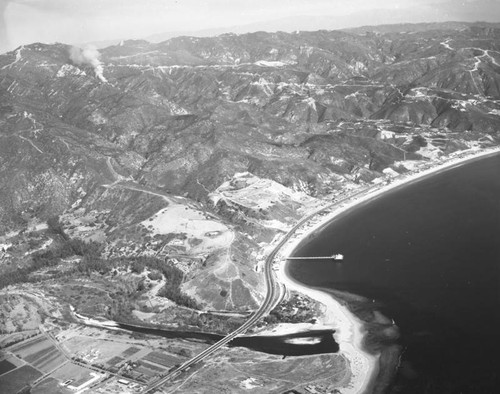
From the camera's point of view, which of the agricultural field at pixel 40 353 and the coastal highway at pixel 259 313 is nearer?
the coastal highway at pixel 259 313

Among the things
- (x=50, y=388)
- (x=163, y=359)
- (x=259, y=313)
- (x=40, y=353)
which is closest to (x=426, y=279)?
(x=259, y=313)

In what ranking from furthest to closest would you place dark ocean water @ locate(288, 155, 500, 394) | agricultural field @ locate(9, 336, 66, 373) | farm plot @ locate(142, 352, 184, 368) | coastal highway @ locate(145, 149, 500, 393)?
1. agricultural field @ locate(9, 336, 66, 373)
2. farm plot @ locate(142, 352, 184, 368)
3. coastal highway @ locate(145, 149, 500, 393)
4. dark ocean water @ locate(288, 155, 500, 394)

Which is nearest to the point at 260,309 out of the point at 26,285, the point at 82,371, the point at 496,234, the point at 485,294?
the point at 82,371

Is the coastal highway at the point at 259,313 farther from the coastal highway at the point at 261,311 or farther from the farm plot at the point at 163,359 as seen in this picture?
the farm plot at the point at 163,359

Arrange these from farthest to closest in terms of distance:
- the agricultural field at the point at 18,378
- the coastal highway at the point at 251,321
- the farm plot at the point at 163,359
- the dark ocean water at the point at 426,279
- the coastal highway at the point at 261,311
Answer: the farm plot at the point at 163,359 → the coastal highway at the point at 261,311 → the coastal highway at the point at 251,321 → the agricultural field at the point at 18,378 → the dark ocean water at the point at 426,279

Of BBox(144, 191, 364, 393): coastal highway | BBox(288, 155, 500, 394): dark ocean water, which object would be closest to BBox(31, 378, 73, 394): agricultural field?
BBox(144, 191, 364, 393): coastal highway

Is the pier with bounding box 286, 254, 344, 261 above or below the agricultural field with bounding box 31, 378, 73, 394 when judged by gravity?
above

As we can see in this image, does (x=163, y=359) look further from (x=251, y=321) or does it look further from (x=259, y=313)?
(x=259, y=313)

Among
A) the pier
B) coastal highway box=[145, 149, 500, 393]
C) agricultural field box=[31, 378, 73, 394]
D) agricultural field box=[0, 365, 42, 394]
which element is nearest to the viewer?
agricultural field box=[31, 378, 73, 394]

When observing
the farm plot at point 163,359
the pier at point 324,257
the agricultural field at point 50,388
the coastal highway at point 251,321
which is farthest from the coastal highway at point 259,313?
the agricultural field at point 50,388

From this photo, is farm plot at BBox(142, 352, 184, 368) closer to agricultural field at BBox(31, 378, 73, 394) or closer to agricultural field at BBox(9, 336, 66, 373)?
agricultural field at BBox(31, 378, 73, 394)
